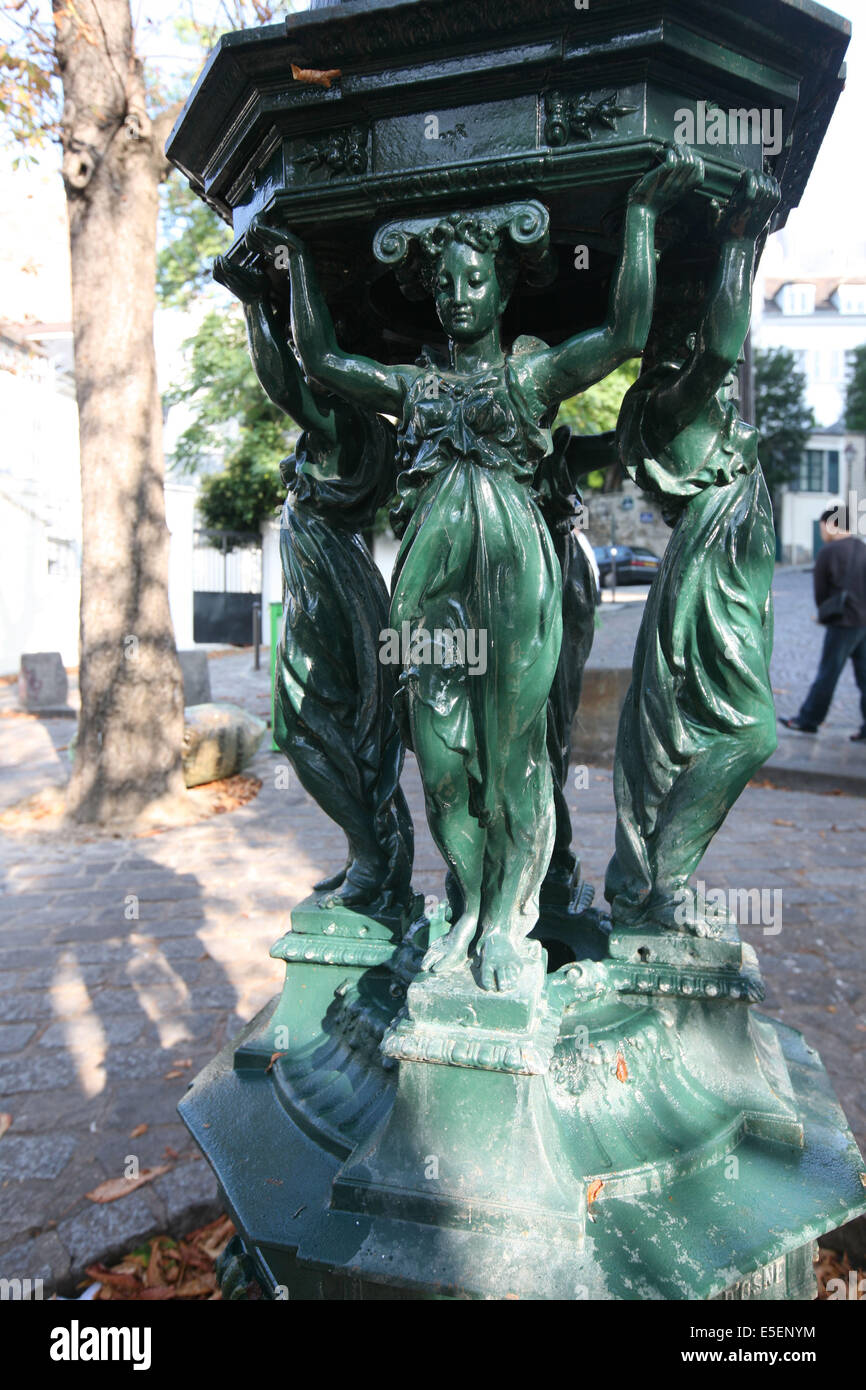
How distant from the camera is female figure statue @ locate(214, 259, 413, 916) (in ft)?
8.29

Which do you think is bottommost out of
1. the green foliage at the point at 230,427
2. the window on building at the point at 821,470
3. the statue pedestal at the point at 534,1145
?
the statue pedestal at the point at 534,1145

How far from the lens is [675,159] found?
184 centimetres

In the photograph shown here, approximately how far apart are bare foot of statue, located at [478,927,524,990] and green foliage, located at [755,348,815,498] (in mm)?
43568

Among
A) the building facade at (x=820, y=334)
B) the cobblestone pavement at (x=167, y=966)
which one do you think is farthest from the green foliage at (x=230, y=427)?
the building facade at (x=820, y=334)

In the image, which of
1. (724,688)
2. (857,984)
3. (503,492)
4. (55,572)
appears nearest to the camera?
(503,492)

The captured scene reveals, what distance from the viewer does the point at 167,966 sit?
Answer: 423 centimetres

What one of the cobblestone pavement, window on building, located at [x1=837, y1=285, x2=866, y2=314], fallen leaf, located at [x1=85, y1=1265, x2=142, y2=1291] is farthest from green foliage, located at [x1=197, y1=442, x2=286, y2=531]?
window on building, located at [x1=837, y1=285, x2=866, y2=314]

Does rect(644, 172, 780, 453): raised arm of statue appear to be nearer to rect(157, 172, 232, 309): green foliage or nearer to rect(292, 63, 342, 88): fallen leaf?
rect(292, 63, 342, 88): fallen leaf

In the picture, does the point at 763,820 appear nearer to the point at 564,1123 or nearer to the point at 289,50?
the point at 564,1123

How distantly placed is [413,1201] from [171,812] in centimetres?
555

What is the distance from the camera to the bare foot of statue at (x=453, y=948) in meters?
2.06

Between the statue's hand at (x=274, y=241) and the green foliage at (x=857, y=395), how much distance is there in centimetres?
4606

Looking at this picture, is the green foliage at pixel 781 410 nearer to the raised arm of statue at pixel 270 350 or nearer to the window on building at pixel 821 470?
the window on building at pixel 821 470

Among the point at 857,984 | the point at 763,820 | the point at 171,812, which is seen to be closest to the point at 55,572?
the point at 171,812
